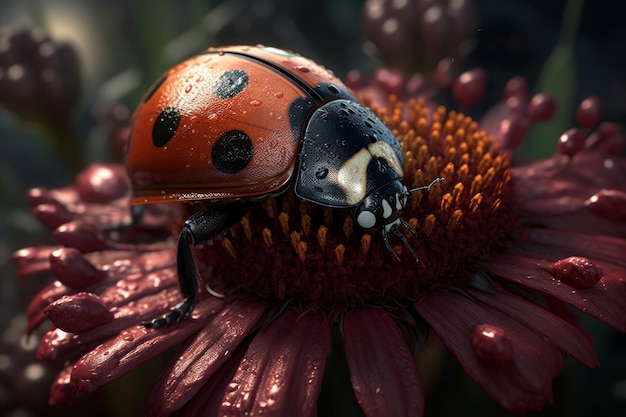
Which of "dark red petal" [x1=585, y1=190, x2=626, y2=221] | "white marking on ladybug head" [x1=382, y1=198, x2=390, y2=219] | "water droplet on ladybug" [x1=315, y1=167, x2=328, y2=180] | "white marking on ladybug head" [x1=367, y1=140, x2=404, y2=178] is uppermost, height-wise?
"white marking on ladybug head" [x1=367, y1=140, x2=404, y2=178]

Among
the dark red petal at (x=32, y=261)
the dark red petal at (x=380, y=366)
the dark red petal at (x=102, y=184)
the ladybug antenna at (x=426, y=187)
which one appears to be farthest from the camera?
the dark red petal at (x=102, y=184)

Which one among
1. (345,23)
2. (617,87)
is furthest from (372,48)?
(617,87)

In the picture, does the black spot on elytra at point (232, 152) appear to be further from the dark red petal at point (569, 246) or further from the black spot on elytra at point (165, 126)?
the dark red petal at point (569, 246)

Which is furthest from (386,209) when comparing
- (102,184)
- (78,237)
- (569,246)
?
(102,184)

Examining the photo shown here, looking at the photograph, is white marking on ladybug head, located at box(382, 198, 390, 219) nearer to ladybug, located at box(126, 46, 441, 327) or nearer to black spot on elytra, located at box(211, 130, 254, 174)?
ladybug, located at box(126, 46, 441, 327)

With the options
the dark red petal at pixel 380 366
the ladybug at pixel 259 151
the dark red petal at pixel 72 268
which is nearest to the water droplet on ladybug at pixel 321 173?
the ladybug at pixel 259 151

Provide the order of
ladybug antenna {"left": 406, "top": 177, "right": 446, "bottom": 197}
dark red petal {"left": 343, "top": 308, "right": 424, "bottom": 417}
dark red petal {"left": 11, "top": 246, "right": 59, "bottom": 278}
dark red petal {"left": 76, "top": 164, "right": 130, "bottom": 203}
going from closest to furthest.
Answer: dark red petal {"left": 343, "top": 308, "right": 424, "bottom": 417} → ladybug antenna {"left": 406, "top": 177, "right": 446, "bottom": 197} → dark red petal {"left": 11, "top": 246, "right": 59, "bottom": 278} → dark red petal {"left": 76, "top": 164, "right": 130, "bottom": 203}

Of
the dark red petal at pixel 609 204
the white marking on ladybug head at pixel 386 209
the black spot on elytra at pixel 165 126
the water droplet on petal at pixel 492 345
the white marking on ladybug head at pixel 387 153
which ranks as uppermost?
the black spot on elytra at pixel 165 126

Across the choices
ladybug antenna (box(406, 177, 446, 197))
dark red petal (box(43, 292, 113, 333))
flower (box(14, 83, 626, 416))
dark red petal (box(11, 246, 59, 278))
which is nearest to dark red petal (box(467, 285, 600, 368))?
flower (box(14, 83, 626, 416))
